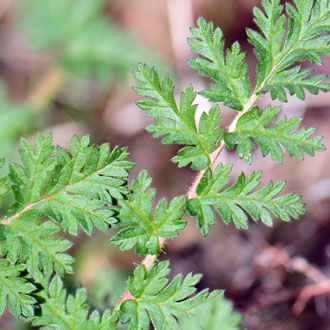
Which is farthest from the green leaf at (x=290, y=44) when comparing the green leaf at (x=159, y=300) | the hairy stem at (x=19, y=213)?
the hairy stem at (x=19, y=213)

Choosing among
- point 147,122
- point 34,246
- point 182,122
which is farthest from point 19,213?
point 147,122

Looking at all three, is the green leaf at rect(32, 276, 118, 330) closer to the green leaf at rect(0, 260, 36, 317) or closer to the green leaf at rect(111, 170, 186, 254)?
the green leaf at rect(0, 260, 36, 317)

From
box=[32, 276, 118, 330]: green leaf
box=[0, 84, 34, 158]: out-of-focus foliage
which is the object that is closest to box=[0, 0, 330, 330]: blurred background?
box=[0, 84, 34, 158]: out-of-focus foliage

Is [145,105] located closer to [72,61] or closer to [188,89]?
[188,89]

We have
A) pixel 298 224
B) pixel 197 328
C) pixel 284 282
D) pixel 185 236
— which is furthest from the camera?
pixel 185 236

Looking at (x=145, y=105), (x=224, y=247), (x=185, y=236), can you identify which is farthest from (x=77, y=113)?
(x=145, y=105)

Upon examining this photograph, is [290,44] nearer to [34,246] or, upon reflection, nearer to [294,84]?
[294,84]

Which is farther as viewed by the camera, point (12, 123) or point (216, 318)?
point (12, 123)
